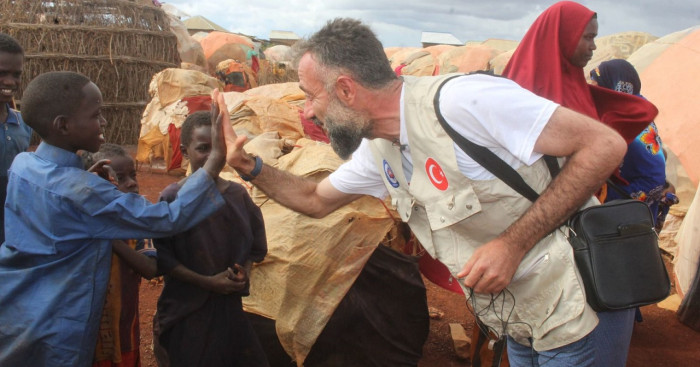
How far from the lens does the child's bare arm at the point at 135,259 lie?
240 centimetres

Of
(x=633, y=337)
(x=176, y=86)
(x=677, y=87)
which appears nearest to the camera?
(x=633, y=337)

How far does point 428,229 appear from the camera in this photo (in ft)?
6.43

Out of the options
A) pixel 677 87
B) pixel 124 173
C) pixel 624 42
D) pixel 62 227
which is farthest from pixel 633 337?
pixel 624 42

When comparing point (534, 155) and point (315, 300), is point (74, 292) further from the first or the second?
point (534, 155)

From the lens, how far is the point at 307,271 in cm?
310

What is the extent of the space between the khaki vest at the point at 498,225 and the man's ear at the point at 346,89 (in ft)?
0.56

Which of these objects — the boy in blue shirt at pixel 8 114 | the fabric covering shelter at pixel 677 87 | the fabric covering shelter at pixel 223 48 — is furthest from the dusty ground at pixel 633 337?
the fabric covering shelter at pixel 223 48

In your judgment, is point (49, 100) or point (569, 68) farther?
point (569, 68)

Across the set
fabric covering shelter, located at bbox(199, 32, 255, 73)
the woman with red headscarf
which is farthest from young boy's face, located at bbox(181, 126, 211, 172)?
fabric covering shelter, located at bbox(199, 32, 255, 73)

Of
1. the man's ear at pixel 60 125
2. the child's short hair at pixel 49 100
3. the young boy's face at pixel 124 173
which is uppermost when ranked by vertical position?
the child's short hair at pixel 49 100

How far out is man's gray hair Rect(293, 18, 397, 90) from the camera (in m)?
1.89

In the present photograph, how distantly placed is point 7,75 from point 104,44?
7.01 metres

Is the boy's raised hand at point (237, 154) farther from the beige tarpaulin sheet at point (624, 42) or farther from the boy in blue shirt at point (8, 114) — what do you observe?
the beige tarpaulin sheet at point (624, 42)

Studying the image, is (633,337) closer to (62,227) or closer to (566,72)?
(566,72)
